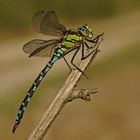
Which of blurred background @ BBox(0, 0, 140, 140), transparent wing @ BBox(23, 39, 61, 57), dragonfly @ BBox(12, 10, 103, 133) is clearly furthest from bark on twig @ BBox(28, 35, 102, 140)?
blurred background @ BBox(0, 0, 140, 140)

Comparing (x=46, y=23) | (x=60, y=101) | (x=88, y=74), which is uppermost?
(x=88, y=74)

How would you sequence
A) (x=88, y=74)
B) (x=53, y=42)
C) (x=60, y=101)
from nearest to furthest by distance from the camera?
1. (x=60, y=101)
2. (x=53, y=42)
3. (x=88, y=74)

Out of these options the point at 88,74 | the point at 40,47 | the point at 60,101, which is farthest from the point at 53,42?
the point at 88,74

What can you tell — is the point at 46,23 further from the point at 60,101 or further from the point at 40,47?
the point at 60,101

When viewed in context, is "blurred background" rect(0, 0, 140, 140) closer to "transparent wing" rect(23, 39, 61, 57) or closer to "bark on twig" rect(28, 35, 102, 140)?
"transparent wing" rect(23, 39, 61, 57)

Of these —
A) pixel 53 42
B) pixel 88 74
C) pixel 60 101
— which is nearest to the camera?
→ pixel 60 101

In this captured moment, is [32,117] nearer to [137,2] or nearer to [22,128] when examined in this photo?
[22,128]
